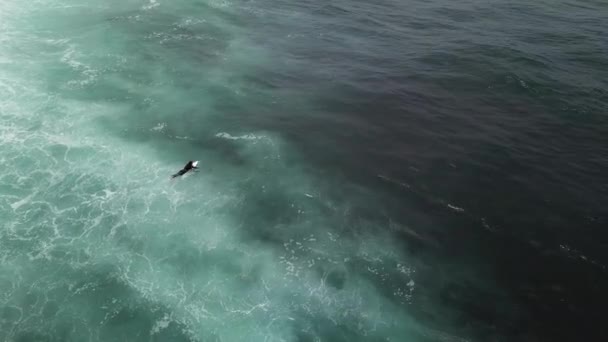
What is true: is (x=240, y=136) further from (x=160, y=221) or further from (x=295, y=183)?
(x=160, y=221)

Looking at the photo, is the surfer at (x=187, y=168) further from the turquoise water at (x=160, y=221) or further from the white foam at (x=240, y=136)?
the white foam at (x=240, y=136)

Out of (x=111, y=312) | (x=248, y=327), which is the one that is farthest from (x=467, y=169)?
(x=111, y=312)

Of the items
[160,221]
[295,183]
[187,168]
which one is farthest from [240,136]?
[160,221]

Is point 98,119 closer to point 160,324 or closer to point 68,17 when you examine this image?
point 160,324

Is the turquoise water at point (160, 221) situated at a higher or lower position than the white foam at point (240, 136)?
lower

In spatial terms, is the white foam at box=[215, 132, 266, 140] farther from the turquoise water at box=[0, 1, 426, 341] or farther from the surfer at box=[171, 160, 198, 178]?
the surfer at box=[171, 160, 198, 178]

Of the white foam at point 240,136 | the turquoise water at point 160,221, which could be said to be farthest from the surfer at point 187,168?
the white foam at point 240,136

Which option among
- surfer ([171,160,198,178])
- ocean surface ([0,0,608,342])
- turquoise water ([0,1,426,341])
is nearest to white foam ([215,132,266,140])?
turquoise water ([0,1,426,341])

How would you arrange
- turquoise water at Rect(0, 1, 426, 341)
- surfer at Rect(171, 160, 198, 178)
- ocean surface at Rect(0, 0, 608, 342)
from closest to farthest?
turquoise water at Rect(0, 1, 426, 341) → ocean surface at Rect(0, 0, 608, 342) → surfer at Rect(171, 160, 198, 178)
